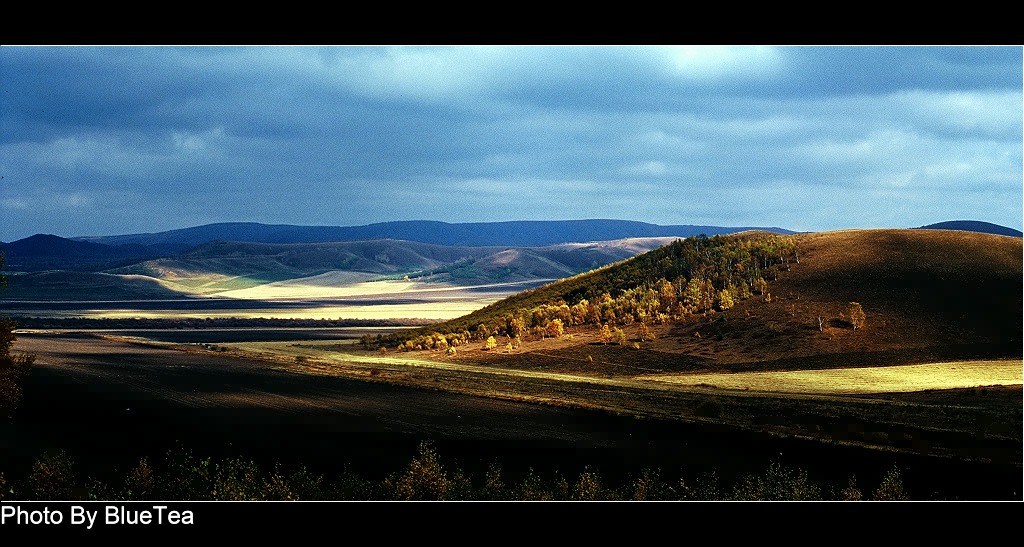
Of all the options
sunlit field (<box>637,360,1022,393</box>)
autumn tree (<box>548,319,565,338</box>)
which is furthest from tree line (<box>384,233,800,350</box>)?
sunlit field (<box>637,360,1022,393</box>)

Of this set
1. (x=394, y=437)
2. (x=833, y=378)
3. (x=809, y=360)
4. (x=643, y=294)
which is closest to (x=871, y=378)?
(x=833, y=378)

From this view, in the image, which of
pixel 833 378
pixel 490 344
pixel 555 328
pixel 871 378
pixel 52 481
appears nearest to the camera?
pixel 52 481

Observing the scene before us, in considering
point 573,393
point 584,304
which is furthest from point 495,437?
point 584,304

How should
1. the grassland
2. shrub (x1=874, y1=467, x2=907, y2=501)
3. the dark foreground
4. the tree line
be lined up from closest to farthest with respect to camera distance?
shrub (x1=874, y1=467, x2=907, y2=501) < the dark foreground < the grassland < the tree line

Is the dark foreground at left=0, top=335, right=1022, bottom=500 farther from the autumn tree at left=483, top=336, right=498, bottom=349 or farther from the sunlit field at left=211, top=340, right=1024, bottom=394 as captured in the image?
the autumn tree at left=483, top=336, right=498, bottom=349

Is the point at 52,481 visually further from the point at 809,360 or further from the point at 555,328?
the point at 555,328
